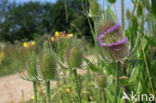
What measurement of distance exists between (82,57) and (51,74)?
0.12m

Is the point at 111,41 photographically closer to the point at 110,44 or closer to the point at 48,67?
the point at 110,44

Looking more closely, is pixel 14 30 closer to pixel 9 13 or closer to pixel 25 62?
pixel 9 13

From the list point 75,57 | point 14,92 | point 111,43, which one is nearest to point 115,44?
point 111,43

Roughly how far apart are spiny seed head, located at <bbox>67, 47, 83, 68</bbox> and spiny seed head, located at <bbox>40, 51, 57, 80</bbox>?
5 centimetres

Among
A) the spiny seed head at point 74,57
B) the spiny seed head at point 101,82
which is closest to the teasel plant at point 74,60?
the spiny seed head at point 74,57

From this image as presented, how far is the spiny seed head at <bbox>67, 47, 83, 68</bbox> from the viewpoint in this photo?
1.70 ft

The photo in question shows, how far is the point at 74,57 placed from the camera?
1.70 ft

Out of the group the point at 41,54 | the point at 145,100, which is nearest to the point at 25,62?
the point at 41,54

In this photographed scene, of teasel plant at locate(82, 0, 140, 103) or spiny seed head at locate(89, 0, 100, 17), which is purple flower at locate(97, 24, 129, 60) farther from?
spiny seed head at locate(89, 0, 100, 17)

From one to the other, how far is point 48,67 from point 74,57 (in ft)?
0.27

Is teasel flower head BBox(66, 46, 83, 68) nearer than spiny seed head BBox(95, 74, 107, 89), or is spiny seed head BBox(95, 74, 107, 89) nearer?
teasel flower head BBox(66, 46, 83, 68)

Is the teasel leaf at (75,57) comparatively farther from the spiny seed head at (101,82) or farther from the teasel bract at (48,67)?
the spiny seed head at (101,82)

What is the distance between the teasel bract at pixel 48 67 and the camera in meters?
0.48

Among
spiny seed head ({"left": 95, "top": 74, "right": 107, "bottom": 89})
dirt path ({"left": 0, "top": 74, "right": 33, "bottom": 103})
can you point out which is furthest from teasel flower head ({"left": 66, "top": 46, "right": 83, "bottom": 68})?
dirt path ({"left": 0, "top": 74, "right": 33, "bottom": 103})
